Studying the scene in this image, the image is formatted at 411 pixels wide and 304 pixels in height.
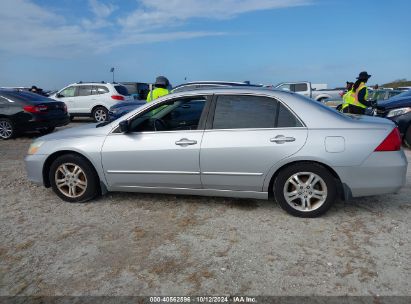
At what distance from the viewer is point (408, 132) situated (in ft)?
25.0

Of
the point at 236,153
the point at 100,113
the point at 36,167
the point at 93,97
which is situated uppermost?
the point at 93,97

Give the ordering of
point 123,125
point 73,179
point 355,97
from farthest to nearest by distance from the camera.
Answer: point 355,97 → point 73,179 → point 123,125

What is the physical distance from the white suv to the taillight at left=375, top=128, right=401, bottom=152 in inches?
444

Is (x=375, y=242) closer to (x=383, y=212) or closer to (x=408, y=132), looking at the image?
(x=383, y=212)

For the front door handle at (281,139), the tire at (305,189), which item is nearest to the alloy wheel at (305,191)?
the tire at (305,189)

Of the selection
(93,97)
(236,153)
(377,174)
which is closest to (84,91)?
(93,97)

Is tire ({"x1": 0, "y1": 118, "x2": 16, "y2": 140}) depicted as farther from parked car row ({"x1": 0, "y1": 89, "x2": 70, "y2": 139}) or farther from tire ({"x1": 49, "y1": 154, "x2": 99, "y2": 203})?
tire ({"x1": 49, "y1": 154, "x2": 99, "y2": 203})

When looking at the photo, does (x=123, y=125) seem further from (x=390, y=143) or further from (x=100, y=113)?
(x=100, y=113)

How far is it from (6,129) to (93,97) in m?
4.42

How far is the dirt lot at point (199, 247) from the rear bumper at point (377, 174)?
1.27 feet

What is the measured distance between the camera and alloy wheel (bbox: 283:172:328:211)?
11.9ft

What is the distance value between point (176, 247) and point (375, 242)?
73.7 inches

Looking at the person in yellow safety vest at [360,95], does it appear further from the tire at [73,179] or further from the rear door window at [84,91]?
the rear door window at [84,91]

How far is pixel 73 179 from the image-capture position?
431 cm
